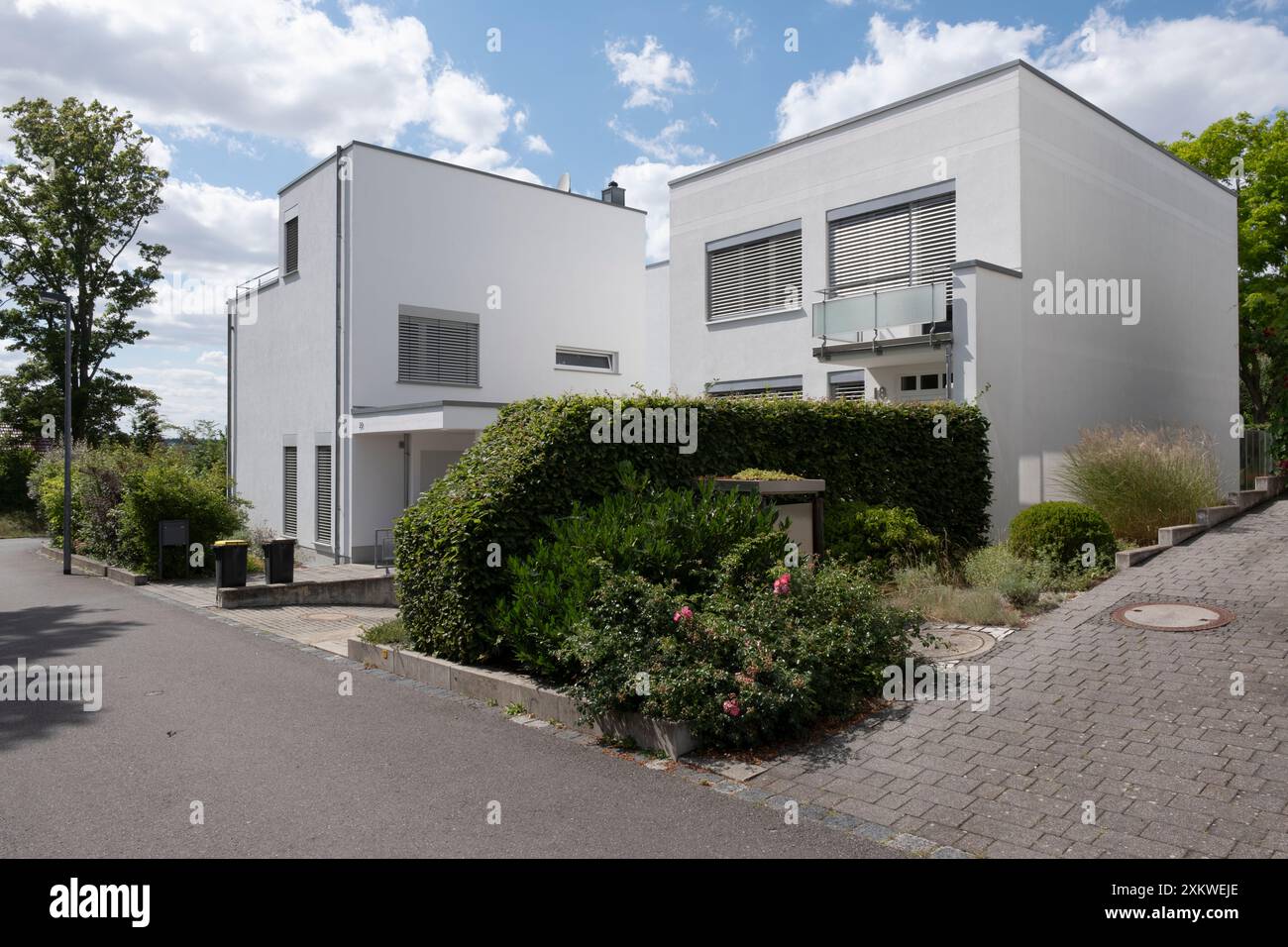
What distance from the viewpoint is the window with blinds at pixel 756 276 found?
62.2ft

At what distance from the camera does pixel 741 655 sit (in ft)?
21.1

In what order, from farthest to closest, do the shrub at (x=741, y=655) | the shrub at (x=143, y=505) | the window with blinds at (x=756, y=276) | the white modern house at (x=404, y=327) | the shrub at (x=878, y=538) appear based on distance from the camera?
the white modern house at (x=404, y=327) → the window with blinds at (x=756, y=276) → the shrub at (x=143, y=505) → the shrub at (x=878, y=538) → the shrub at (x=741, y=655)

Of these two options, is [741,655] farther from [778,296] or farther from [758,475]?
[778,296]

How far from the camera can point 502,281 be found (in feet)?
76.1

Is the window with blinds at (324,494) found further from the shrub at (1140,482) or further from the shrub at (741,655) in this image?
the shrub at (1140,482)

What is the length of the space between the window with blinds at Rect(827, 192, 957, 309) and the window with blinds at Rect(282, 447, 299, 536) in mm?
14320

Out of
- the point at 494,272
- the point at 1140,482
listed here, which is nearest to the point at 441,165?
the point at 494,272

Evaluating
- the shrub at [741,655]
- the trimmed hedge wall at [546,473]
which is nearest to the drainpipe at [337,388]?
the trimmed hedge wall at [546,473]

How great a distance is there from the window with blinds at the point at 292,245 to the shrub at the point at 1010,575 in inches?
745

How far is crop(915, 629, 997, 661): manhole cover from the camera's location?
7.95 meters

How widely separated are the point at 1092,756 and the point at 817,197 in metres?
14.9
